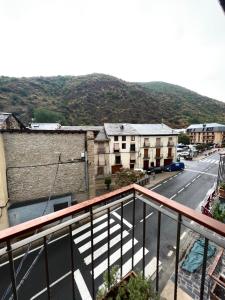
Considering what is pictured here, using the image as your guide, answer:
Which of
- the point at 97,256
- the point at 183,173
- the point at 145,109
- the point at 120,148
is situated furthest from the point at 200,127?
the point at 97,256

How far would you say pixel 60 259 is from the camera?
807cm

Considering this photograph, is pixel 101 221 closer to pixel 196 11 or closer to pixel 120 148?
pixel 196 11

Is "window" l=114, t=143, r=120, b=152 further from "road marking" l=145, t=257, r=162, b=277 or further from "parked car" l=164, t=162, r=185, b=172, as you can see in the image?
"road marking" l=145, t=257, r=162, b=277

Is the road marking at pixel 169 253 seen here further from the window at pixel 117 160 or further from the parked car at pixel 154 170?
the window at pixel 117 160

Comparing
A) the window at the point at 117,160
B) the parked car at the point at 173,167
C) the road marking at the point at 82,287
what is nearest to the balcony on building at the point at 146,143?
the window at the point at 117,160

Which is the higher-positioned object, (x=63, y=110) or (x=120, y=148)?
(x=63, y=110)

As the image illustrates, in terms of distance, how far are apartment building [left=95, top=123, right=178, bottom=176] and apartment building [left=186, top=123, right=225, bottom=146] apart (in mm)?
31470

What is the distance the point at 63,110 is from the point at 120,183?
38.8 metres

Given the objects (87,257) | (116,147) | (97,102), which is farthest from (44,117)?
(87,257)

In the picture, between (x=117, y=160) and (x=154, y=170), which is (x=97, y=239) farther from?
(x=154, y=170)

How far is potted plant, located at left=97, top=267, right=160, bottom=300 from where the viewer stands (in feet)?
6.20

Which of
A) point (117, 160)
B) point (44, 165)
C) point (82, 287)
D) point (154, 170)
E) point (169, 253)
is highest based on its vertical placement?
point (44, 165)

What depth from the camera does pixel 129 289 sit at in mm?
1945

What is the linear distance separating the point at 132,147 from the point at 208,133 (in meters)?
38.3
